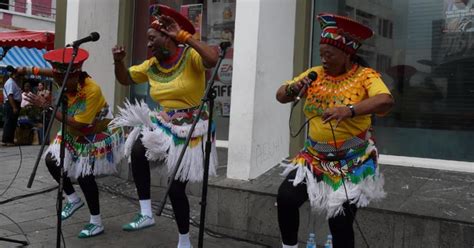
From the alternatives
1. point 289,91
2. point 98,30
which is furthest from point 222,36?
point 289,91

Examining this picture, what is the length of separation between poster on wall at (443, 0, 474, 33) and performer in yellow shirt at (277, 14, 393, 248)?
8.20ft

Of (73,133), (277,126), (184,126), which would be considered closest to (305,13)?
(277,126)

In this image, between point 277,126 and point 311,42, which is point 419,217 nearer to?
point 277,126

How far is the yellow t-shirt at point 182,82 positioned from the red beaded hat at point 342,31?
1.13 meters

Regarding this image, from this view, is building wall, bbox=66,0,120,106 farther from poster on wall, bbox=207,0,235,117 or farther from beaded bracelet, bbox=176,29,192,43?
beaded bracelet, bbox=176,29,192,43

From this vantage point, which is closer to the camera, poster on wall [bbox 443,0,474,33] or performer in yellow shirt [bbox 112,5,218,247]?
performer in yellow shirt [bbox 112,5,218,247]

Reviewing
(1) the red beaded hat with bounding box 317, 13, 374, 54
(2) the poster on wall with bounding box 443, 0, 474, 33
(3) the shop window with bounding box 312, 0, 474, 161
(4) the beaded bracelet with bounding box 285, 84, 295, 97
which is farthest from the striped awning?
(1) the red beaded hat with bounding box 317, 13, 374, 54

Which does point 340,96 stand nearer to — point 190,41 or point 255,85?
point 190,41

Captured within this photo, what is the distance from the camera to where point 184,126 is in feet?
13.5

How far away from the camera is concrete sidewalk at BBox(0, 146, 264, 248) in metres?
4.71

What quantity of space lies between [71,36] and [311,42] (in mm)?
3292

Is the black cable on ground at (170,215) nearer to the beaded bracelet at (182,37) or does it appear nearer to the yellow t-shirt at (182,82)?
the yellow t-shirt at (182,82)

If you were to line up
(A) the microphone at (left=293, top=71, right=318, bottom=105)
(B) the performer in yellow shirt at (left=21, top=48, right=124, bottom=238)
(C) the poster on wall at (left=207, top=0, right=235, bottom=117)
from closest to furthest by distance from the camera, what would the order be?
1. (A) the microphone at (left=293, top=71, right=318, bottom=105)
2. (B) the performer in yellow shirt at (left=21, top=48, right=124, bottom=238)
3. (C) the poster on wall at (left=207, top=0, right=235, bottom=117)

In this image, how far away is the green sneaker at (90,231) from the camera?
15.6 feet
